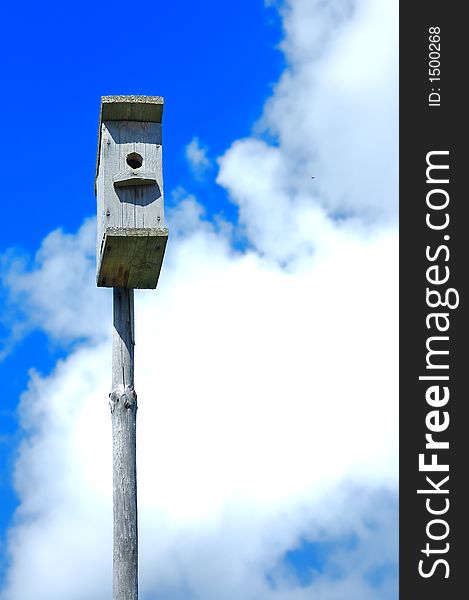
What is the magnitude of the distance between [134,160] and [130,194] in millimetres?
237

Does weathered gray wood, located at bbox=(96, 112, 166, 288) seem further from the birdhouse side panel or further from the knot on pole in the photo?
the knot on pole

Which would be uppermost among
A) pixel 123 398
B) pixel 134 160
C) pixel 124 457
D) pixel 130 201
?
pixel 134 160

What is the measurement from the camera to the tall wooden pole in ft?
18.6

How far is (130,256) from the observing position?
19.9 ft

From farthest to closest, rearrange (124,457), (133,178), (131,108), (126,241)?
1. (131,108)
2. (133,178)
3. (126,241)
4. (124,457)

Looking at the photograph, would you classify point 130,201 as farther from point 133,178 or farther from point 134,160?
point 134,160

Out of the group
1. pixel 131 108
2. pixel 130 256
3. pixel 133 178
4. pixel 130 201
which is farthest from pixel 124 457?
pixel 131 108

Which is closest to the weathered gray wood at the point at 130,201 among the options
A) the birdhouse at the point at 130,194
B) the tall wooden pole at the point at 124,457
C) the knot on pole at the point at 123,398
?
the birdhouse at the point at 130,194

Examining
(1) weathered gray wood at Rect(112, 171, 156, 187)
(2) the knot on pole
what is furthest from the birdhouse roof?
(2) the knot on pole

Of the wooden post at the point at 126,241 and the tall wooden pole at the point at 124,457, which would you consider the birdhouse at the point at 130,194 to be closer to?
the wooden post at the point at 126,241

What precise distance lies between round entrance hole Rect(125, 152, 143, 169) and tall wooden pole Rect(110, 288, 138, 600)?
850 mm

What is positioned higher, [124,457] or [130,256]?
[130,256]

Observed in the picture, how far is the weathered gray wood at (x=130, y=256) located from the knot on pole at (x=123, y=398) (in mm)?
679

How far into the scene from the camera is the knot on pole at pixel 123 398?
5922 mm
